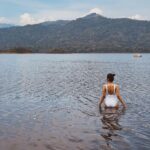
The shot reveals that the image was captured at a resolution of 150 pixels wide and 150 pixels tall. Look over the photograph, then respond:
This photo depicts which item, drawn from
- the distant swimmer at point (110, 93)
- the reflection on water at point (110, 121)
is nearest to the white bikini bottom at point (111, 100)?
the distant swimmer at point (110, 93)

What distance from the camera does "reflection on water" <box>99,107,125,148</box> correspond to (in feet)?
46.2

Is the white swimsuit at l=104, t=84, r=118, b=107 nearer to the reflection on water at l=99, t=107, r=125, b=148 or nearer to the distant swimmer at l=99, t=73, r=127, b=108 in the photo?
the distant swimmer at l=99, t=73, r=127, b=108

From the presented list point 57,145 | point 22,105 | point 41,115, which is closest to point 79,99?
point 22,105

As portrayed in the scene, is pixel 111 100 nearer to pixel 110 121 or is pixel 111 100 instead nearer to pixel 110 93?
pixel 110 93

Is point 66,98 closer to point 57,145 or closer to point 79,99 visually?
point 79,99

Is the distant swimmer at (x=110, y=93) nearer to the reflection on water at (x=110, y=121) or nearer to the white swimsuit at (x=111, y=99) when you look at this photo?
the white swimsuit at (x=111, y=99)

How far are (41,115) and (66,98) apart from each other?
7959 millimetres

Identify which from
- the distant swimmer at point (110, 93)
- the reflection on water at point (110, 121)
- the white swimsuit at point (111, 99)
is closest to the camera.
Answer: the reflection on water at point (110, 121)

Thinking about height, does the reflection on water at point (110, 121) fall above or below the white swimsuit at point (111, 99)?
below

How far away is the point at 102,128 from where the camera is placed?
50.8 ft

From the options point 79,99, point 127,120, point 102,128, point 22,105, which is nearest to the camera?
point 102,128

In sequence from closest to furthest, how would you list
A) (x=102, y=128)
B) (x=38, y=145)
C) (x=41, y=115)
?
(x=38, y=145) < (x=102, y=128) < (x=41, y=115)

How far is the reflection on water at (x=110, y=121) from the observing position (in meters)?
14.1

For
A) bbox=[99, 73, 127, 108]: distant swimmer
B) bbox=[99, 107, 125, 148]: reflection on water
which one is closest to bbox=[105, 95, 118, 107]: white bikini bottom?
bbox=[99, 73, 127, 108]: distant swimmer
